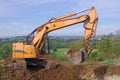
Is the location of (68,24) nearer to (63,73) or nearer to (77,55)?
(77,55)

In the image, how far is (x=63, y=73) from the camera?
65.2ft

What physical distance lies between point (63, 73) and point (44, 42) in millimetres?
2580

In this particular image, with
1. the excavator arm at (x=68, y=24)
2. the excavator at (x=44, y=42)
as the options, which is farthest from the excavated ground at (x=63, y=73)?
the excavator arm at (x=68, y=24)

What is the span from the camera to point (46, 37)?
18438 mm

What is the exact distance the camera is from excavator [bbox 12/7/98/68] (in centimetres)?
1719

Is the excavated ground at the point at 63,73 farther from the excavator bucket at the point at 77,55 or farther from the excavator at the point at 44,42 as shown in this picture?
the excavator bucket at the point at 77,55

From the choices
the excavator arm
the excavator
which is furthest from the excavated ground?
the excavator arm

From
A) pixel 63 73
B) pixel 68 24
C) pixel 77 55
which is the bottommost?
pixel 63 73

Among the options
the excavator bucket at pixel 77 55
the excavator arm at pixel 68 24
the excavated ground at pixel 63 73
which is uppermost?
the excavator arm at pixel 68 24

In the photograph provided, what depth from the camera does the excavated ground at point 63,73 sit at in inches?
739

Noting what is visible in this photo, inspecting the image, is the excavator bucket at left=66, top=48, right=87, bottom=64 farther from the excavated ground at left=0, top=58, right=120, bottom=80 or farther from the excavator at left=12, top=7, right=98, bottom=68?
the excavated ground at left=0, top=58, right=120, bottom=80

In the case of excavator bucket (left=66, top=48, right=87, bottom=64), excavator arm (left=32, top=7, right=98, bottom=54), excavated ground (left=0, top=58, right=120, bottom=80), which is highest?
excavator arm (left=32, top=7, right=98, bottom=54)

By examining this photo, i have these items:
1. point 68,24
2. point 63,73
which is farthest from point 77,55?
point 63,73

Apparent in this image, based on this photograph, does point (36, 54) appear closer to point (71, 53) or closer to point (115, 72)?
point (71, 53)
